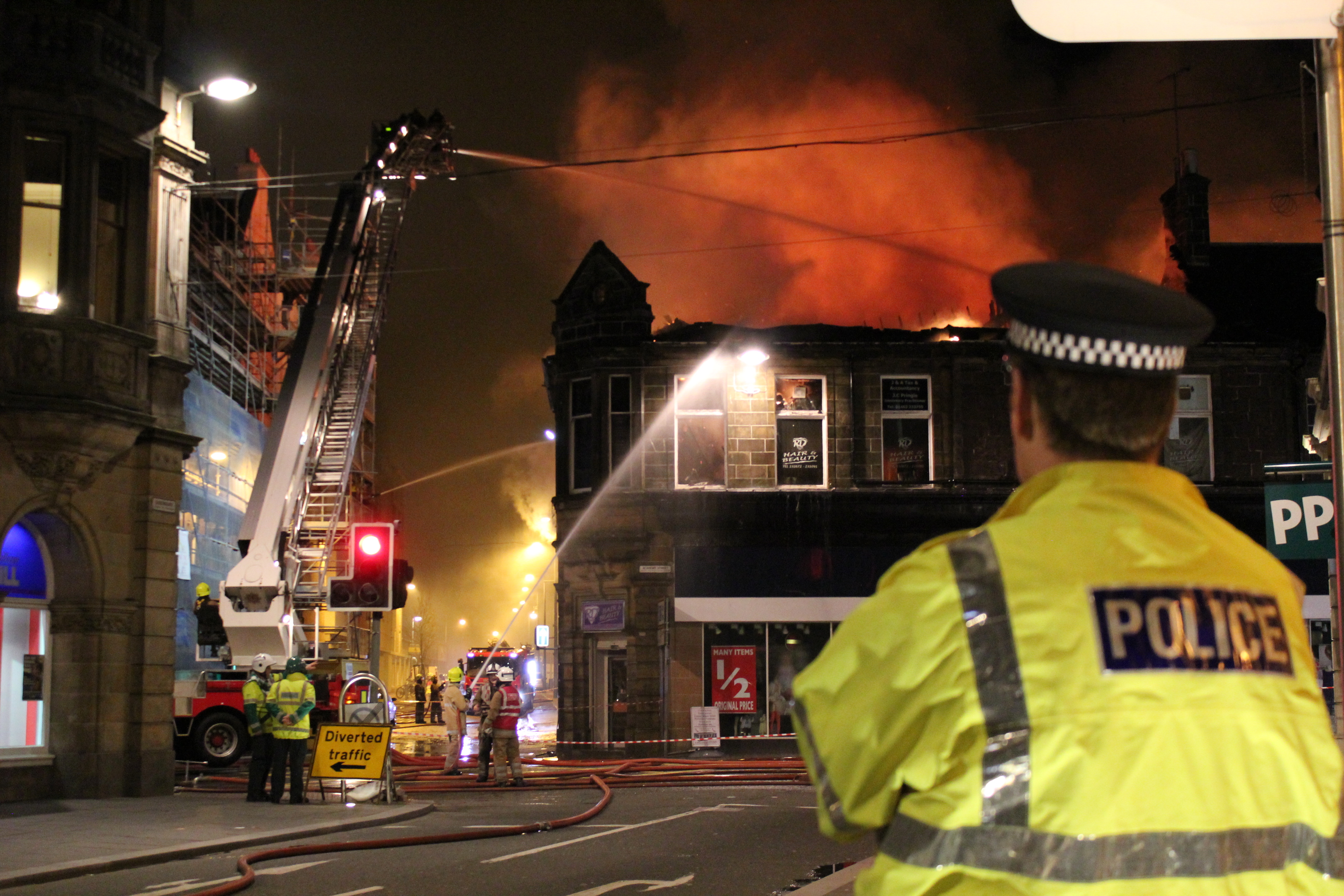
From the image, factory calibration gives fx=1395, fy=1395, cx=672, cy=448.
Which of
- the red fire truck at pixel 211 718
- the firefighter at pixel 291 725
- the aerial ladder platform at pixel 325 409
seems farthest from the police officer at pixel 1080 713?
the red fire truck at pixel 211 718

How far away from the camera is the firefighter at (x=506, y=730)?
66.4 ft

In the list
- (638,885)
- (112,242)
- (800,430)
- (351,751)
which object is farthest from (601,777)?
(638,885)

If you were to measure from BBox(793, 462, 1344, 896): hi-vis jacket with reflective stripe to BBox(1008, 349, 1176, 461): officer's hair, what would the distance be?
0.14 m

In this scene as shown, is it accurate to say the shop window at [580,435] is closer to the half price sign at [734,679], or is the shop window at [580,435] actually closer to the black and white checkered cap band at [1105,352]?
the half price sign at [734,679]

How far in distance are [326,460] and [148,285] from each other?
5.58 m

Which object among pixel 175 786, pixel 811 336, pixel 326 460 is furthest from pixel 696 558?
pixel 175 786

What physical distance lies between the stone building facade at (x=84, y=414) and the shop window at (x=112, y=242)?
25 millimetres

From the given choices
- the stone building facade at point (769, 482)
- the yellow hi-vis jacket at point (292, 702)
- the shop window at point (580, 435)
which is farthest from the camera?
the shop window at point (580, 435)

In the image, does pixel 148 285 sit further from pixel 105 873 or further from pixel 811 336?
pixel 811 336

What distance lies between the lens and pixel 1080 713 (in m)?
1.99

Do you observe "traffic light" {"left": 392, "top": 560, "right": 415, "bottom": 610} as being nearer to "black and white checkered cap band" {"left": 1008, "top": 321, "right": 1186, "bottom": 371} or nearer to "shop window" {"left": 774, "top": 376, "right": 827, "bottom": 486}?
"shop window" {"left": 774, "top": 376, "right": 827, "bottom": 486}

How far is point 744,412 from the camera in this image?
29359 mm

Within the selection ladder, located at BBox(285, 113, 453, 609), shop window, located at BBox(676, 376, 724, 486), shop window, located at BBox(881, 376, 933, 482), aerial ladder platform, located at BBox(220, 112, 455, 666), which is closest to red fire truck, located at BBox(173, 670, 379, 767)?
aerial ladder platform, located at BBox(220, 112, 455, 666)

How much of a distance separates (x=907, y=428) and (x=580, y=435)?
7048 mm
